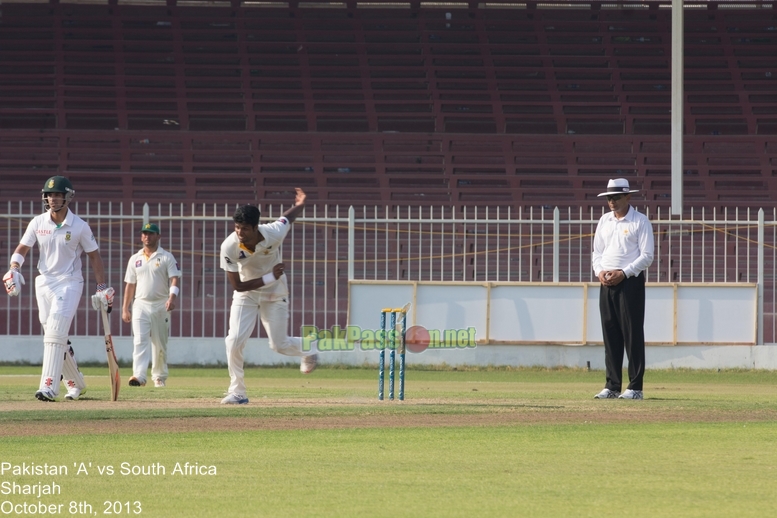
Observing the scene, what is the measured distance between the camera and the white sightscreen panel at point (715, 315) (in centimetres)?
1692

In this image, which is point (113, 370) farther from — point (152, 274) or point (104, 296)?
point (152, 274)

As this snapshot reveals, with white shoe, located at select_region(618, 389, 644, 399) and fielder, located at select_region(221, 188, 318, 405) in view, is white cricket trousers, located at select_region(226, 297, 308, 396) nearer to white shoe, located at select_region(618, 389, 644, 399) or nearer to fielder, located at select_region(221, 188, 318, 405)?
fielder, located at select_region(221, 188, 318, 405)

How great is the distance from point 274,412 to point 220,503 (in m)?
3.98

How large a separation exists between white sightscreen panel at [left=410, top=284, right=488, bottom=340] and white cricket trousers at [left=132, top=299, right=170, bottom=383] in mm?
4647

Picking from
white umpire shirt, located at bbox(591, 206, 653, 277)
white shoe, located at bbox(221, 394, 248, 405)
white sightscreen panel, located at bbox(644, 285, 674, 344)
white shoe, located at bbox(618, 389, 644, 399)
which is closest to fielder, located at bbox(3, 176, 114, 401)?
white shoe, located at bbox(221, 394, 248, 405)

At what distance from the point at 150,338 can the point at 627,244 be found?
5.64 meters

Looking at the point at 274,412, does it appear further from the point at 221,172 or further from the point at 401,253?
the point at 221,172

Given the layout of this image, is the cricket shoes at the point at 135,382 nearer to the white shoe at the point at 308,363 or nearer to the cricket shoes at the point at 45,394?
the cricket shoes at the point at 45,394

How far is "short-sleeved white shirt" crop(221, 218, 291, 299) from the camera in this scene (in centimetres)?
964

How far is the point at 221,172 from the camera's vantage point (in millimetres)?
24141

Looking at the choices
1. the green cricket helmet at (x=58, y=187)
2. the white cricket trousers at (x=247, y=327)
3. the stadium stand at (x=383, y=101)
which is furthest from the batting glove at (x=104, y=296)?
the stadium stand at (x=383, y=101)

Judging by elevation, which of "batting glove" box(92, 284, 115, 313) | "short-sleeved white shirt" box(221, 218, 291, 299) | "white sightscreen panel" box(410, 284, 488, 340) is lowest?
"white sightscreen panel" box(410, 284, 488, 340)

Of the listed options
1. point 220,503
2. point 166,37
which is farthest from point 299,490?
point 166,37

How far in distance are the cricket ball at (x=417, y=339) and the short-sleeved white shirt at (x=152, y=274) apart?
4.58 meters
